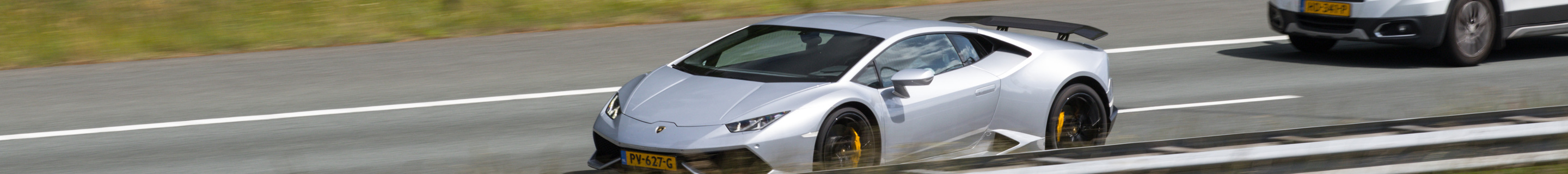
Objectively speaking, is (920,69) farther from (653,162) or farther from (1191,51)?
(1191,51)

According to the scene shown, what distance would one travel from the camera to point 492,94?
364 inches

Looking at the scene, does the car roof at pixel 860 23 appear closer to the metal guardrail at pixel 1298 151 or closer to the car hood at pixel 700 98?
the car hood at pixel 700 98

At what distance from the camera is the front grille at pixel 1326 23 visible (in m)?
10.1

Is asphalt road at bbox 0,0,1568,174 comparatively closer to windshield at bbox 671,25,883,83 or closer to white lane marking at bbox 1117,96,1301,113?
white lane marking at bbox 1117,96,1301,113

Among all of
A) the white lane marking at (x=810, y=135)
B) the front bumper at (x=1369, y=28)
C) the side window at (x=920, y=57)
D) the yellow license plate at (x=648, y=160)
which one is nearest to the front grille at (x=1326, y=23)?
the front bumper at (x=1369, y=28)

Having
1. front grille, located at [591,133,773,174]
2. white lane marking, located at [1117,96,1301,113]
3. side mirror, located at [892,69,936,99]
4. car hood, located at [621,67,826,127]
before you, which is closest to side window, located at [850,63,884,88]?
side mirror, located at [892,69,936,99]

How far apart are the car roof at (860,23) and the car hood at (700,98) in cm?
81

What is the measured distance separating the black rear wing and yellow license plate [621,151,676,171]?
2.38m

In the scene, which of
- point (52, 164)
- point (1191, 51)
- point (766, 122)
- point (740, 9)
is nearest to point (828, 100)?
point (766, 122)

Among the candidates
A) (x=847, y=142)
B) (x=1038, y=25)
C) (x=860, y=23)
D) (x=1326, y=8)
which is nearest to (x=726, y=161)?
(x=847, y=142)

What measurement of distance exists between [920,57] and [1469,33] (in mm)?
6303

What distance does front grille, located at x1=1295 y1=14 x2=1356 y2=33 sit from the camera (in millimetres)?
10148

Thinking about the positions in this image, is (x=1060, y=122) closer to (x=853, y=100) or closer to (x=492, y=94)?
(x=853, y=100)

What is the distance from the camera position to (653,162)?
521 cm
